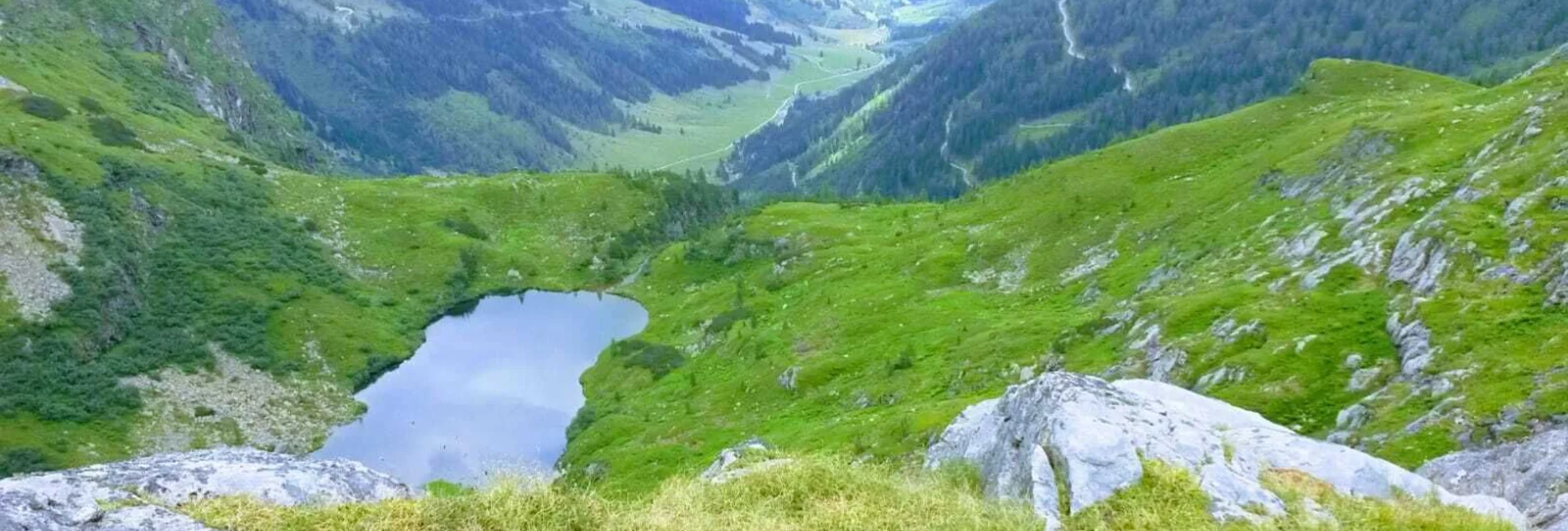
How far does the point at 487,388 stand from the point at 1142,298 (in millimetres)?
66105

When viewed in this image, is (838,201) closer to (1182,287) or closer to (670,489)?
(1182,287)

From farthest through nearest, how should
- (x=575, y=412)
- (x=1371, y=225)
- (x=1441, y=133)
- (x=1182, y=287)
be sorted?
(x=575, y=412), (x=1441, y=133), (x=1182, y=287), (x=1371, y=225)

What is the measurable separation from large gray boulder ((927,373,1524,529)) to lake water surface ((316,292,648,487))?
56.9 meters

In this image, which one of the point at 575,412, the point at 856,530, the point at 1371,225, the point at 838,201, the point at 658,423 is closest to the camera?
the point at 856,530

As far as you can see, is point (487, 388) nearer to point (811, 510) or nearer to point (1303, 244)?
point (1303, 244)

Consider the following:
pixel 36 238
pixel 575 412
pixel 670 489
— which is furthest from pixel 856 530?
pixel 36 238

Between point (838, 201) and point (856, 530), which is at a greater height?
point (856, 530)

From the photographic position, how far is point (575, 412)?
301ft

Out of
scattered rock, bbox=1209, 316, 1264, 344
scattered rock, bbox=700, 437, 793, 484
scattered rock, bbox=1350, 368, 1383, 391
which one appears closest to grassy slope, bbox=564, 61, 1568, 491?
scattered rock, bbox=1350, 368, 1383, 391

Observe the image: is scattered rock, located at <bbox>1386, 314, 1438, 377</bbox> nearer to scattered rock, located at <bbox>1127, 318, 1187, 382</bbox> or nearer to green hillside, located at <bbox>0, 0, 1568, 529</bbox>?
green hillside, located at <bbox>0, 0, 1568, 529</bbox>

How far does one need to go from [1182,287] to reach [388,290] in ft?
310

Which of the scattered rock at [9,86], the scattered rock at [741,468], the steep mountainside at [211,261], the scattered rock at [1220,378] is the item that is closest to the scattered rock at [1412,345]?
the scattered rock at [1220,378]

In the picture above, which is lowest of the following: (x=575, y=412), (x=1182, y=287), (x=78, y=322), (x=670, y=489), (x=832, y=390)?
(x=575, y=412)

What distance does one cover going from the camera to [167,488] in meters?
15.1
